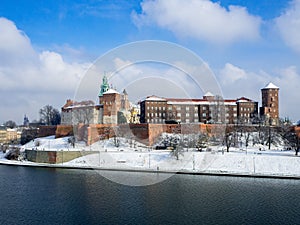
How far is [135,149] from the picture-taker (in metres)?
23.2

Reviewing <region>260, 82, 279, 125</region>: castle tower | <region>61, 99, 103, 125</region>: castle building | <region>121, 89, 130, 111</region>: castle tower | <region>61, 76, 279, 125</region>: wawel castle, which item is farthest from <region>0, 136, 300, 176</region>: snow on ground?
<region>260, 82, 279, 125</region>: castle tower

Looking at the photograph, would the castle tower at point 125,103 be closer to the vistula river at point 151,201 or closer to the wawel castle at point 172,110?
the wawel castle at point 172,110

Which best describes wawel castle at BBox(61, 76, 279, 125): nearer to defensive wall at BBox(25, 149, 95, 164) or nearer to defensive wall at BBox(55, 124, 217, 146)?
defensive wall at BBox(55, 124, 217, 146)

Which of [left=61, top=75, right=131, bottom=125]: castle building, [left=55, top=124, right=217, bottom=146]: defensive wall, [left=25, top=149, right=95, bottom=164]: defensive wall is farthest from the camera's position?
[left=61, top=75, right=131, bottom=125]: castle building

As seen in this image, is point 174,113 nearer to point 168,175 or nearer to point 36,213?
point 168,175

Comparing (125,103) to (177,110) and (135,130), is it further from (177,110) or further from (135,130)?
(135,130)

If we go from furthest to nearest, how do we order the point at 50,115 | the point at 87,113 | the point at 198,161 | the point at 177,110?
1. the point at 50,115
2. the point at 87,113
3. the point at 177,110
4. the point at 198,161

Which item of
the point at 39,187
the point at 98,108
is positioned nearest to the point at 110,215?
the point at 39,187

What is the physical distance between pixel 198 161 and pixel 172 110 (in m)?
10.7

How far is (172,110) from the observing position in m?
30.0

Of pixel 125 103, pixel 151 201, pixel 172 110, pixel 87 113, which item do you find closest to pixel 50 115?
pixel 87 113

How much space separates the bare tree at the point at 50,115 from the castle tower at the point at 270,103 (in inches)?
956

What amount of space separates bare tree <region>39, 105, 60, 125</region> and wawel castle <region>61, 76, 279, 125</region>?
682 cm

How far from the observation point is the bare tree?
1575 inches
